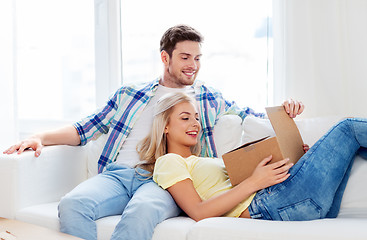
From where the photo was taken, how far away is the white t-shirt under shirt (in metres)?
2.29

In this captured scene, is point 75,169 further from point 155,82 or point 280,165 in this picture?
point 280,165

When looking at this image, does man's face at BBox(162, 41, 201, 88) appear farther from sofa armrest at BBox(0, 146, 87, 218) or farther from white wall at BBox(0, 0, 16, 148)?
white wall at BBox(0, 0, 16, 148)

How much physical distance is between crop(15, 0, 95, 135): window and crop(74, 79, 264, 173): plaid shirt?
47.5 inches

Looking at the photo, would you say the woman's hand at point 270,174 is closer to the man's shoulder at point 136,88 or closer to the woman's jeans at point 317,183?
the woman's jeans at point 317,183

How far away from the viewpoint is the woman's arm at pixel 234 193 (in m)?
1.64

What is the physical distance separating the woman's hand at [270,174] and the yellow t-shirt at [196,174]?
6.9 inches

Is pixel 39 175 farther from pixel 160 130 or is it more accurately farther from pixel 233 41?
pixel 233 41

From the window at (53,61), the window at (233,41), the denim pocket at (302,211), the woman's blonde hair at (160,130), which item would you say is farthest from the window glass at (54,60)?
the denim pocket at (302,211)

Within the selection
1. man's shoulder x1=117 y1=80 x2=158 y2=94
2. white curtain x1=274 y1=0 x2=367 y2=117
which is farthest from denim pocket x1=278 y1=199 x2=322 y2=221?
man's shoulder x1=117 y1=80 x2=158 y2=94

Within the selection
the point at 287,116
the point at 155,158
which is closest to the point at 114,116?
the point at 155,158

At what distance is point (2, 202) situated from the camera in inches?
81.0

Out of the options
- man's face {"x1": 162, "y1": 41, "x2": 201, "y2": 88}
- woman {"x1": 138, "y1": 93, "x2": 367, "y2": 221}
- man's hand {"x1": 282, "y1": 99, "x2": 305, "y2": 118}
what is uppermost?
man's face {"x1": 162, "y1": 41, "x2": 201, "y2": 88}

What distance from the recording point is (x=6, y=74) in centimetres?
322

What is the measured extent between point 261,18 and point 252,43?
150 mm
